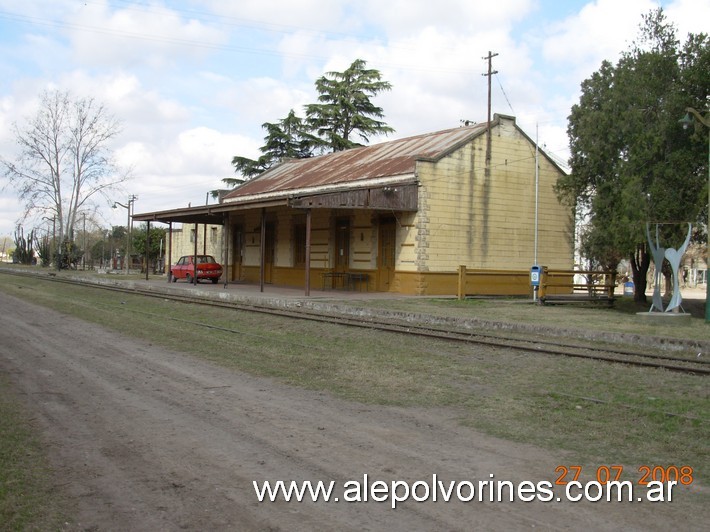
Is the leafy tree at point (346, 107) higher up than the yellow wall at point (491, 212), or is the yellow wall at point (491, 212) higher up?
the leafy tree at point (346, 107)

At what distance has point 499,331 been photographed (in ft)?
49.5

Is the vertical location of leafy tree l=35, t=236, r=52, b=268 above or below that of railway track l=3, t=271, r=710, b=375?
above

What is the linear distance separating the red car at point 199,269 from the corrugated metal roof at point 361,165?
456cm

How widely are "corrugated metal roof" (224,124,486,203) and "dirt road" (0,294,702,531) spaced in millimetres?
18568

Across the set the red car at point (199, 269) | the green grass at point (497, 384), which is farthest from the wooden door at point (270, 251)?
the green grass at point (497, 384)

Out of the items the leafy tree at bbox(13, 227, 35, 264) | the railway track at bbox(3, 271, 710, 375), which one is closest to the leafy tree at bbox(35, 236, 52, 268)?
the leafy tree at bbox(13, 227, 35, 264)

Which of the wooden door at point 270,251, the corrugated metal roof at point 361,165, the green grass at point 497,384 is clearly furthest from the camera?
the wooden door at point 270,251

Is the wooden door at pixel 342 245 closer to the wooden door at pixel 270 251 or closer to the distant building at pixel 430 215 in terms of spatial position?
the distant building at pixel 430 215

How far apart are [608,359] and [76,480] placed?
8.22 metres

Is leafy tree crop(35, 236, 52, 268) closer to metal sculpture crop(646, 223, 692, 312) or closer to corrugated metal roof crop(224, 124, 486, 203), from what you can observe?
corrugated metal roof crop(224, 124, 486, 203)

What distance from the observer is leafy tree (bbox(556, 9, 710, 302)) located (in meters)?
19.4

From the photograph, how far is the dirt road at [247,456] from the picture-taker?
13.6 ft

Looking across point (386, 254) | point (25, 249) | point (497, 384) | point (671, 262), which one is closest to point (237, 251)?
point (386, 254)

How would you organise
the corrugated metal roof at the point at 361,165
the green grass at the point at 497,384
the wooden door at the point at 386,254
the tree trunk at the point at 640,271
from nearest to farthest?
1. the green grass at the point at 497,384
2. the tree trunk at the point at 640,271
3. the wooden door at the point at 386,254
4. the corrugated metal roof at the point at 361,165
